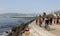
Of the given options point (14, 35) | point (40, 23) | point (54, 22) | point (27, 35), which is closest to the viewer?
point (27, 35)

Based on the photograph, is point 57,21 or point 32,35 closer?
point 32,35

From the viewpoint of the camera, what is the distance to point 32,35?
15.7 metres

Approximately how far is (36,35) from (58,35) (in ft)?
8.62

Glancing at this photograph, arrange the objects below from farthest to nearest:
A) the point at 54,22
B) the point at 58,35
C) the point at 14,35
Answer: the point at 54,22, the point at 14,35, the point at 58,35

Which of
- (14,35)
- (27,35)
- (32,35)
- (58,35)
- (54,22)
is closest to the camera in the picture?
(27,35)

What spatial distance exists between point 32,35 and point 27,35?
1595 millimetres

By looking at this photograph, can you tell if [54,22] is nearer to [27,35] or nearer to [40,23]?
[40,23]

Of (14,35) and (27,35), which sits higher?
(27,35)

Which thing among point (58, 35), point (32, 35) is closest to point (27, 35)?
point (32, 35)

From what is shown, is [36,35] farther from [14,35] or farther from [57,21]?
[57,21]

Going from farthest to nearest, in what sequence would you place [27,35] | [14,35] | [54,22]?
1. [54,22]
2. [14,35]
3. [27,35]

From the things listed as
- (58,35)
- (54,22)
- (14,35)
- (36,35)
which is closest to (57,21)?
(54,22)

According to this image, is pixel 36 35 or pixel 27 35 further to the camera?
pixel 36 35

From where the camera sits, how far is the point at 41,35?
1625 centimetres
